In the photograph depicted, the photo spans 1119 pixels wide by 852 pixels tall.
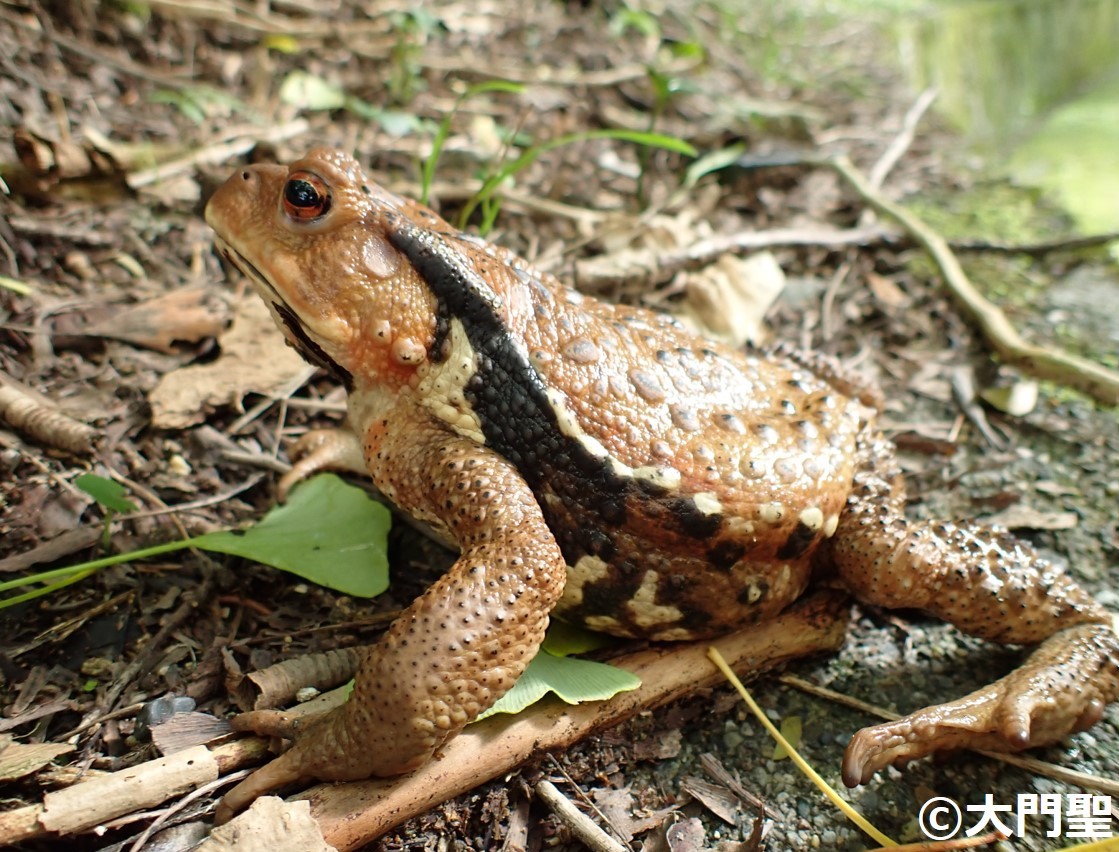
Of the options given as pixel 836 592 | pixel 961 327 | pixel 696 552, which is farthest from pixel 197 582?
pixel 961 327

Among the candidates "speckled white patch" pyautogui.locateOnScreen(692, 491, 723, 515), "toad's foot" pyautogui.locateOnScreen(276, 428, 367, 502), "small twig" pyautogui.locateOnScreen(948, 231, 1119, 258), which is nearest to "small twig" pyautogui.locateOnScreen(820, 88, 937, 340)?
"small twig" pyautogui.locateOnScreen(948, 231, 1119, 258)

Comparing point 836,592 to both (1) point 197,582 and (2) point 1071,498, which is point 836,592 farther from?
(1) point 197,582

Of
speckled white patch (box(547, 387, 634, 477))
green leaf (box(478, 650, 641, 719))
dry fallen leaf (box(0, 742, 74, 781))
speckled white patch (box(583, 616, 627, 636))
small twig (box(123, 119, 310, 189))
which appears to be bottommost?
dry fallen leaf (box(0, 742, 74, 781))

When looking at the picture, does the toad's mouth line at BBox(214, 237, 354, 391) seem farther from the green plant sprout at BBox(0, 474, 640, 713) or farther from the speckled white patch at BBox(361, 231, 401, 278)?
the green plant sprout at BBox(0, 474, 640, 713)

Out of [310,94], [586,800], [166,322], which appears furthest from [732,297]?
[310,94]

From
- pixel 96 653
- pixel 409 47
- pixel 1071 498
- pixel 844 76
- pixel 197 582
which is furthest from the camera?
pixel 844 76

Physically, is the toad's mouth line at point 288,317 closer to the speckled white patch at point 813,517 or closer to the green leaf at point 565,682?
the green leaf at point 565,682
